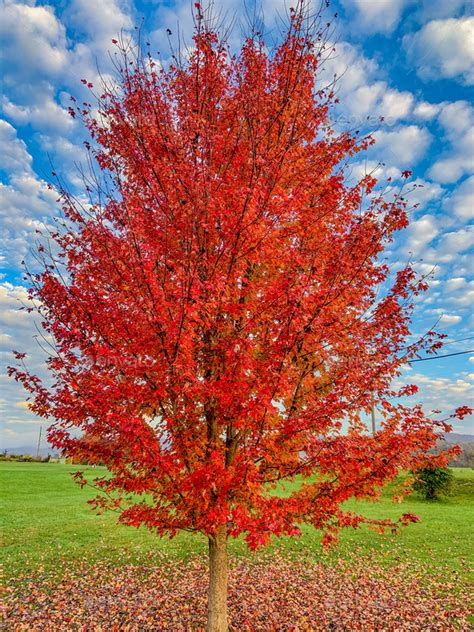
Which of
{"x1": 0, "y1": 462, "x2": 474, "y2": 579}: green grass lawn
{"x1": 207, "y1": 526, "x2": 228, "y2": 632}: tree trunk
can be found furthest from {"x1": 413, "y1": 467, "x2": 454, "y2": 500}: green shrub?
{"x1": 207, "y1": 526, "x2": 228, "y2": 632}: tree trunk

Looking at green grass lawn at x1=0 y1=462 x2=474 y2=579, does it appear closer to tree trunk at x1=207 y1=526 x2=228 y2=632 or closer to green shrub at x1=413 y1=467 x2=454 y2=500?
green shrub at x1=413 y1=467 x2=454 y2=500

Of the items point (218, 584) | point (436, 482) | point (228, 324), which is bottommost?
point (218, 584)

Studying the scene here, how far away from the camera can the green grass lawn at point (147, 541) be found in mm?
11766

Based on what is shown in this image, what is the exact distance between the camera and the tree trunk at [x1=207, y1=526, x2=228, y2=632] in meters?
6.20

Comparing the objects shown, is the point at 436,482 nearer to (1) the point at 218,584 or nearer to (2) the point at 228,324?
(1) the point at 218,584

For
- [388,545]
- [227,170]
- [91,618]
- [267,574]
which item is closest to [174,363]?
[227,170]

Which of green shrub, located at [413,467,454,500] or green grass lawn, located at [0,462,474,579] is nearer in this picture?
green grass lawn, located at [0,462,474,579]

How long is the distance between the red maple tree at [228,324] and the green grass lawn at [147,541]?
7.41 meters

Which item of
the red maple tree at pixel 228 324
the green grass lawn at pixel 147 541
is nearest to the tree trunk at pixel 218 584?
the red maple tree at pixel 228 324

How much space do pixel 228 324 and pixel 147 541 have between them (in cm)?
1140

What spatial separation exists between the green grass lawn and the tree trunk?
627cm

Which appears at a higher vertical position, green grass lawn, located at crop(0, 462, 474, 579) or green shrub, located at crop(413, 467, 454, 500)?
green shrub, located at crop(413, 467, 454, 500)

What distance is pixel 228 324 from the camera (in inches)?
214

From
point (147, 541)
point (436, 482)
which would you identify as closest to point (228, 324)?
point (147, 541)
